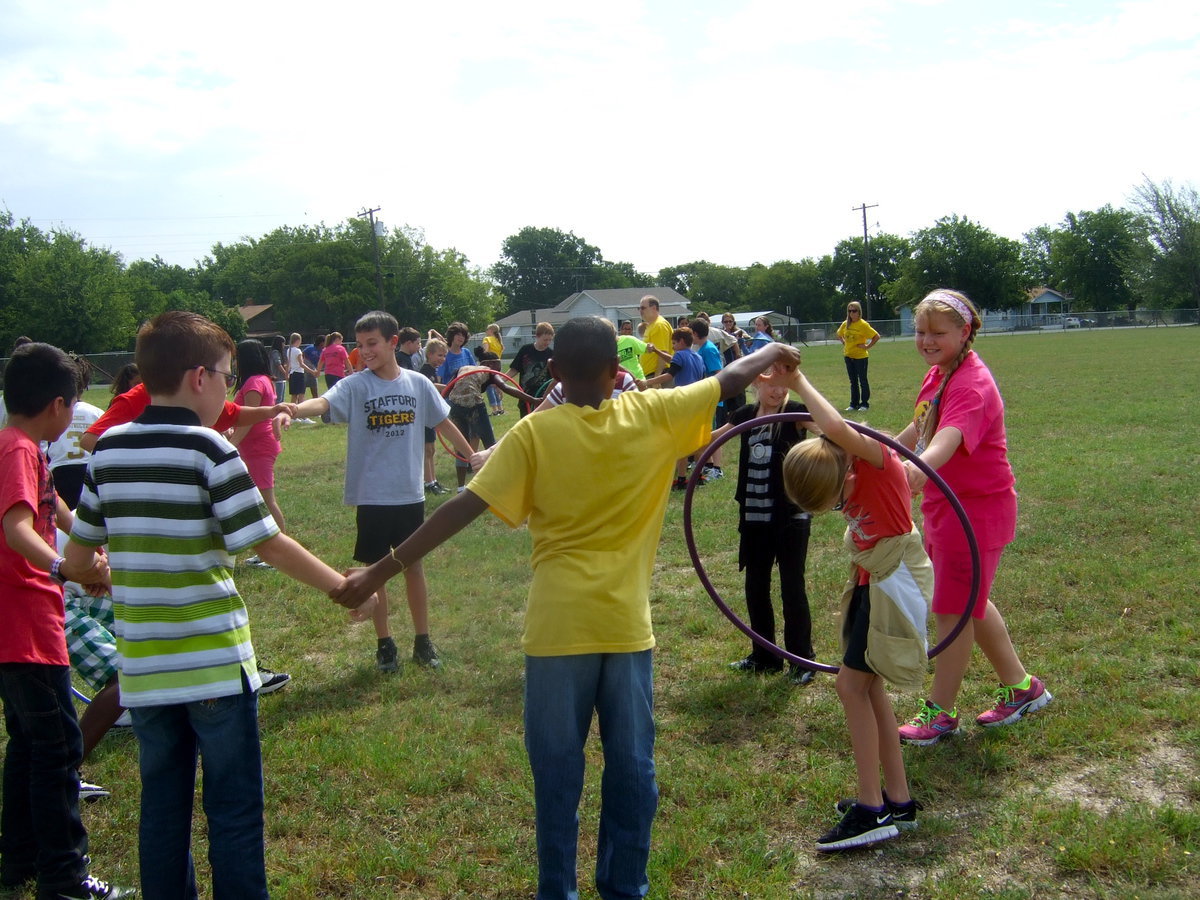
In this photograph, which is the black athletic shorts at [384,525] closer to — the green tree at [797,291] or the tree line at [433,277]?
the tree line at [433,277]

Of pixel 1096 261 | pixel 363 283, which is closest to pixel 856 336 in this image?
pixel 363 283

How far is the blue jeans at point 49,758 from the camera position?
354 cm

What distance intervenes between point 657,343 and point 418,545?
10757 mm

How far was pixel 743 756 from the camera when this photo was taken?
4.71 metres

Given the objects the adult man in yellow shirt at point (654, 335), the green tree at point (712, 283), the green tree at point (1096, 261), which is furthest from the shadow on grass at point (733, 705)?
the green tree at point (712, 283)

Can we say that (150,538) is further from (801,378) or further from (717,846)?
(717,846)

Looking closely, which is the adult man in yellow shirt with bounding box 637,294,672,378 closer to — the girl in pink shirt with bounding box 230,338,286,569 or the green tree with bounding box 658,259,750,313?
the girl in pink shirt with bounding box 230,338,286,569

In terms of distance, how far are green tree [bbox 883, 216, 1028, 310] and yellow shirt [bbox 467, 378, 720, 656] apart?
85.0 m

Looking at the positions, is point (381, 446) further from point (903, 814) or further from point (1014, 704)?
point (1014, 704)

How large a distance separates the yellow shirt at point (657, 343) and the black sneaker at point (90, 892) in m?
9.73

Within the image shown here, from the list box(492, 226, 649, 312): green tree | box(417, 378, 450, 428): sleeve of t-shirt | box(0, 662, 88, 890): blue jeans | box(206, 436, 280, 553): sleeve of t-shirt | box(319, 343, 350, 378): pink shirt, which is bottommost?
box(0, 662, 88, 890): blue jeans

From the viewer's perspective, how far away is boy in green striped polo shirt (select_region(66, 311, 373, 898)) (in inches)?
113

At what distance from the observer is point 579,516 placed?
2.99m

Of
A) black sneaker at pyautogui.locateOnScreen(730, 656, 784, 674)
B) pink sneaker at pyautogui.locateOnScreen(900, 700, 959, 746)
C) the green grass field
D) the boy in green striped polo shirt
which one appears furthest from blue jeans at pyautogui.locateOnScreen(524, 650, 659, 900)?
black sneaker at pyautogui.locateOnScreen(730, 656, 784, 674)
